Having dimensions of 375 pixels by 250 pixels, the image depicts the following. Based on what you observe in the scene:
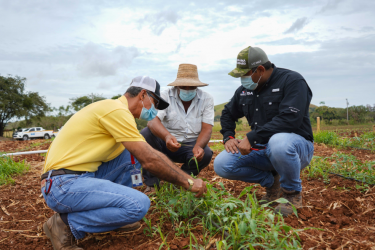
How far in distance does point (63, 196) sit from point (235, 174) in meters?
1.71

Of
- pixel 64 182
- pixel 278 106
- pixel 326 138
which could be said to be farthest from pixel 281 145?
pixel 326 138

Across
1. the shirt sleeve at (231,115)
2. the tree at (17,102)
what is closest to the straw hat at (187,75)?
the shirt sleeve at (231,115)

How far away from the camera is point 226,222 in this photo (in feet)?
6.94

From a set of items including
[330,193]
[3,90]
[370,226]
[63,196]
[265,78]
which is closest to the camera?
[63,196]

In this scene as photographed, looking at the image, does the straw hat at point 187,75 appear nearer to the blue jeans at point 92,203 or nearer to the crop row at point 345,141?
the blue jeans at point 92,203

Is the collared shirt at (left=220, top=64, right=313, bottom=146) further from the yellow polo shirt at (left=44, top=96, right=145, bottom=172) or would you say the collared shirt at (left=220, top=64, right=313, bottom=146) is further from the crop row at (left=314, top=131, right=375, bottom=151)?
the crop row at (left=314, top=131, right=375, bottom=151)

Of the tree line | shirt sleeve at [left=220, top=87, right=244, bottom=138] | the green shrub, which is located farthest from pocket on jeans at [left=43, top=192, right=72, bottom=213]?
the tree line

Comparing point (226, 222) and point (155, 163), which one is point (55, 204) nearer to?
point (155, 163)

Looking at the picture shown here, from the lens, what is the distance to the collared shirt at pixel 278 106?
2594 mm

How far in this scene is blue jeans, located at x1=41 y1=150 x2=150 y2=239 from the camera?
2039mm

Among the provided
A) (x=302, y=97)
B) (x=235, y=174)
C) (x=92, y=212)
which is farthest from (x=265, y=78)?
(x=92, y=212)

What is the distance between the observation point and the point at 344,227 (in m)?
2.30

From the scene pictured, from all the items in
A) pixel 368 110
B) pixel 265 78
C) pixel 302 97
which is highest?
pixel 265 78

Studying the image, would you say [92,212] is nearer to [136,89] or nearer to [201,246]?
[201,246]
